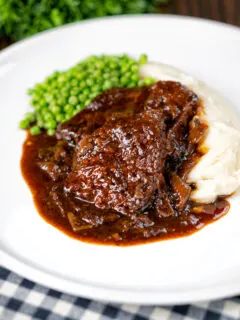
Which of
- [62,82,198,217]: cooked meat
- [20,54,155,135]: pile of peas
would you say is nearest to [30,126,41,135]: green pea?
[20,54,155,135]: pile of peas

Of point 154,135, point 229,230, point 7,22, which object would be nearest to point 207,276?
point 229,230

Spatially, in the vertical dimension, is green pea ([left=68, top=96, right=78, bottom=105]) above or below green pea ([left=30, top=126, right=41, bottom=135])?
above

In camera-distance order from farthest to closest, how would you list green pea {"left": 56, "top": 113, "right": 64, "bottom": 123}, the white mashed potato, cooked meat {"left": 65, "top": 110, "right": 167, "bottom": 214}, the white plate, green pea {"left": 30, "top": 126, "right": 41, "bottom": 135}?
green pea {"left": 56, "top": 113, "right": 64, "bottom": 123} < green pea {"left": 30, "top": 126, "right": 41, "bottom": 135} < the white mashed potato < cooked meat {"left": 65, "top": 110, "right": 167, "bottom": 214} < the white plate

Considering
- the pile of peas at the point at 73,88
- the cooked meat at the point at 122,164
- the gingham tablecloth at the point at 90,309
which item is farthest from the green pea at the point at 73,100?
the gingham tablecloth at the point at 90,309

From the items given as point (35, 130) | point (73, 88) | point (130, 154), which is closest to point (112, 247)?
point (130, 154)

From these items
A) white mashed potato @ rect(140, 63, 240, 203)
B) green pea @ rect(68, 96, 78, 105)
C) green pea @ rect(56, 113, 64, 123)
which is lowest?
green pea @ rect(56, 113, 64, 123)

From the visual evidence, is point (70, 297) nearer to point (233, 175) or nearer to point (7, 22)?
point (233, 175)

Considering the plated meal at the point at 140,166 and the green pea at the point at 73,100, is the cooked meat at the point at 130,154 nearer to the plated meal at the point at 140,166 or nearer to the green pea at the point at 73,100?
the plated meal at the point at 140,166

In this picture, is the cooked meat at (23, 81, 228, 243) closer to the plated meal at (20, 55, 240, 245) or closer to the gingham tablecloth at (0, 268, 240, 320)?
the plated meal at (20, 55, 240, 245)
